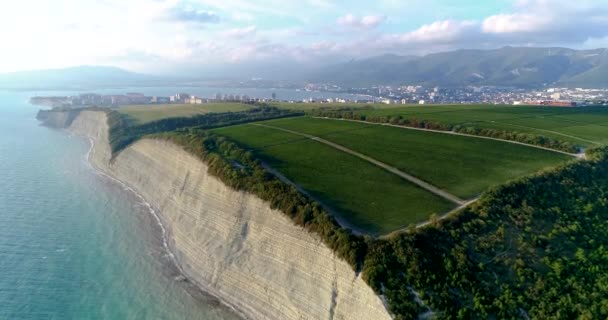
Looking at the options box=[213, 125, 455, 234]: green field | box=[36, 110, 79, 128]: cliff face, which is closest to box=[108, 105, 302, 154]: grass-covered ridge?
box=[213, 125, 455, 234]: green field

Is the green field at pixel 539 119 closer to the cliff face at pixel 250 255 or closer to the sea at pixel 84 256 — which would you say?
the cliff face at pixel 250 255

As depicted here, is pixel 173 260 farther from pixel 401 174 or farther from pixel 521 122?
pixel 521 122

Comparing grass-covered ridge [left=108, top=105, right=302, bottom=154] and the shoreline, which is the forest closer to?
the shoreline

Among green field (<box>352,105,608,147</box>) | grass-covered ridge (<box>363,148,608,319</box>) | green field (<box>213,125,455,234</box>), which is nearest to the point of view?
grass-covered ridge (<box>363,148,608,319</box>)

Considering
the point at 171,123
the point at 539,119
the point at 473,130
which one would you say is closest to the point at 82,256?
the point at 171,123

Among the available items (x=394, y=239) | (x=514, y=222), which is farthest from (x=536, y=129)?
(x=394, y=239)

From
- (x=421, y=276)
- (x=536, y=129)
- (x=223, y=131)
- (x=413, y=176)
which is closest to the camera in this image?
(x=421, y=276)

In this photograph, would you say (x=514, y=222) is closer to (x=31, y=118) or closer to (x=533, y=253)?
(x=533, y=253)
